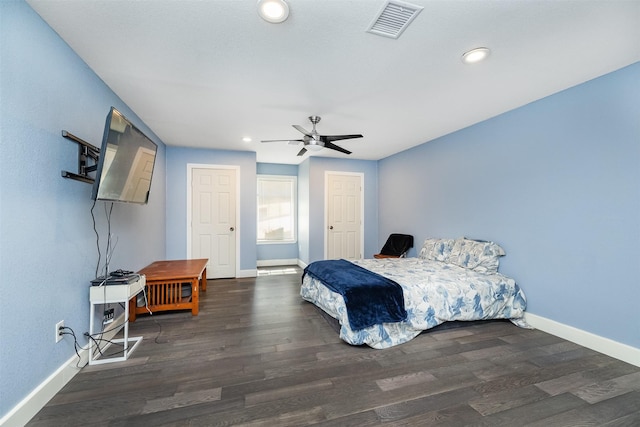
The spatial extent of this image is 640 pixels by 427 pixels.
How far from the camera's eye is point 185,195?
4844mm

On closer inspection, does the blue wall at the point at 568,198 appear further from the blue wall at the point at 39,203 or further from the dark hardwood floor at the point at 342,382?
the blue wall at the point at 39,203

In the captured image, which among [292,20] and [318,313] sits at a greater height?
[292,20]

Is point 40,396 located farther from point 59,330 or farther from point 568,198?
point 568,198

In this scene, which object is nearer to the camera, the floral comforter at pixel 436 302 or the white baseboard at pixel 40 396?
the white baseboard at pixel 40 396

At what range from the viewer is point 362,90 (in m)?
2.63

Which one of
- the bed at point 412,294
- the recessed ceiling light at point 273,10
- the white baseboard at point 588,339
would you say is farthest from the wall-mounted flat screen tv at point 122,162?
the white baseboard at point 588,339

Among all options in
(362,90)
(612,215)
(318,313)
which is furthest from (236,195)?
(612,215)

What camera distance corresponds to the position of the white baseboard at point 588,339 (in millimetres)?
2177

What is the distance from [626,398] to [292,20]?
336cm

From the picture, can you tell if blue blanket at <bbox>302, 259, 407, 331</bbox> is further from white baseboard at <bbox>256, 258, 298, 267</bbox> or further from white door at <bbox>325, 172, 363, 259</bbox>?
white baseboard at <bbox>256, 258, 298, 267</bbox>

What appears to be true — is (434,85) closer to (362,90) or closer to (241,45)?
(362,90)

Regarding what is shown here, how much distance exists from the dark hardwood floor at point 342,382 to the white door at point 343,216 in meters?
2.96

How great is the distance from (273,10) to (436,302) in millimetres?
2883

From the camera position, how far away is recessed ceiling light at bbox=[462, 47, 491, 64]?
1.99 meters
